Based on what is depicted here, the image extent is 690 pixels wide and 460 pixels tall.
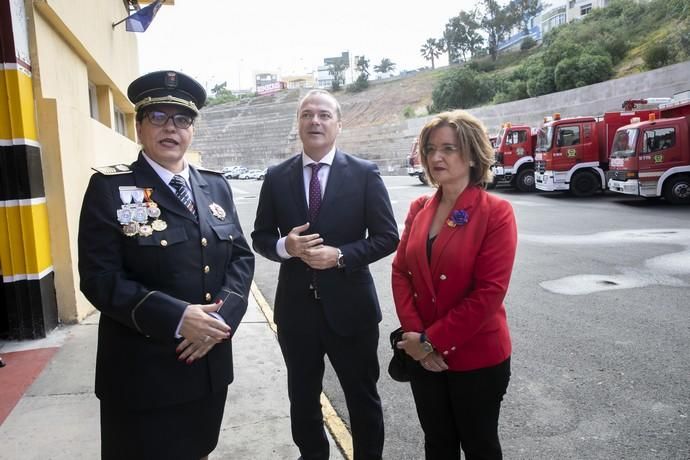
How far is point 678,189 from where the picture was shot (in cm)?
1250

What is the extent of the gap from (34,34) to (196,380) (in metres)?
4.02

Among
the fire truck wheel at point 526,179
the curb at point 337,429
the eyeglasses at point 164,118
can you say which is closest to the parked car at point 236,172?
the fire truck wheel at point 526,179

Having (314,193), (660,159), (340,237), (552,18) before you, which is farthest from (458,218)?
(552,18)

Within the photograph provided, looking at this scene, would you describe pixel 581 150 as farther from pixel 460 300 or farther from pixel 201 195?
pixel 201 195

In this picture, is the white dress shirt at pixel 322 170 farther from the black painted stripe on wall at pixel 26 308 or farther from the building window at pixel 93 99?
the building window at pixel 93 99

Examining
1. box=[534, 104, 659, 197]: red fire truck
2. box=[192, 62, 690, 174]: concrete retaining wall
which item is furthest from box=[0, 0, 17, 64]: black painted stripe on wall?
box=[192, 62, 690, 174]: concrete retaining wall

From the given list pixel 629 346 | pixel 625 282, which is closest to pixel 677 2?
pixel 625 282

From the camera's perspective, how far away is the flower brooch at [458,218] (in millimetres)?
2018

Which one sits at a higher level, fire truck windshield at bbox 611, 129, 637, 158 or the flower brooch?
fire truck windshield at bbox 611, 129, 637, 158

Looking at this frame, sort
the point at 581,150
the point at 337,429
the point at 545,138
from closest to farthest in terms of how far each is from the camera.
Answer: the point at 337,429 < the point at 581,150 < the point at 545,138

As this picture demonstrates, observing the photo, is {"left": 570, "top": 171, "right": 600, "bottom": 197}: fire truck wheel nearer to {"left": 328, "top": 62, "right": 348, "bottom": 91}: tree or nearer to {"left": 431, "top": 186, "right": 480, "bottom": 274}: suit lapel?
{"left": 431, "top": 186, "right": 480, "bottom": 274}: suit lapel

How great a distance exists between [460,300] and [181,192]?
3.97 feet

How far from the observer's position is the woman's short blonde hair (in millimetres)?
2072

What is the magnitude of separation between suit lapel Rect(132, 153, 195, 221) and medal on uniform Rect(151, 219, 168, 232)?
0.06 m
